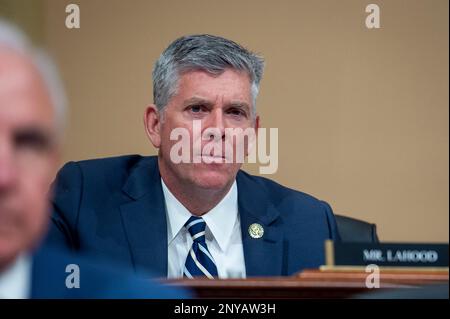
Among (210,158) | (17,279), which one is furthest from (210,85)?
(17,279)

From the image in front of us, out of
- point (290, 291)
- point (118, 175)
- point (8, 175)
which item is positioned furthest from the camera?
point (118, 175)

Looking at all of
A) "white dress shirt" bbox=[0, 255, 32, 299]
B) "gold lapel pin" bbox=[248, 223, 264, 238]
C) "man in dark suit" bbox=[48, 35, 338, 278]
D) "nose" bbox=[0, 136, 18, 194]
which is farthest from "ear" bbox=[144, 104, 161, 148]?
"white dress shirt" bbox=[0, 255, 32, 299]

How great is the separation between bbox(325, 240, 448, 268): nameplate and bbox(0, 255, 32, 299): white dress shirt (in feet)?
2.93

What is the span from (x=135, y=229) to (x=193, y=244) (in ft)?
0.51

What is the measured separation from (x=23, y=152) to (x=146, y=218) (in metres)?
0.62

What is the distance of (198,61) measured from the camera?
97.6 inches

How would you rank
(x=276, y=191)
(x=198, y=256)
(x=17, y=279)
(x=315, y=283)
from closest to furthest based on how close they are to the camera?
(x=17, y=279), (x=315, y=283), (x=198, y=256), (x=276, y=191)

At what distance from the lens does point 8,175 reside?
6.14 ft

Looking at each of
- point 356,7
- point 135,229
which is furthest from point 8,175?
point 356,7

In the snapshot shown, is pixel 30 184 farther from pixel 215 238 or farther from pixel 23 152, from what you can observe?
pixel 215 238

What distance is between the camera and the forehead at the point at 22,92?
183cm

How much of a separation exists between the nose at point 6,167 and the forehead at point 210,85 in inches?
25.6

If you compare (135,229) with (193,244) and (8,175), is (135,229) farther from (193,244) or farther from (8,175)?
(8,175)

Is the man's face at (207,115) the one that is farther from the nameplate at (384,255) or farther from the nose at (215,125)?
the nameplate at (384,255)
